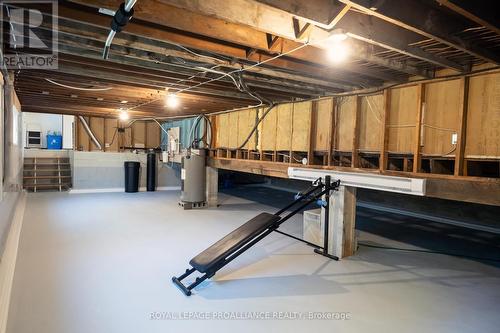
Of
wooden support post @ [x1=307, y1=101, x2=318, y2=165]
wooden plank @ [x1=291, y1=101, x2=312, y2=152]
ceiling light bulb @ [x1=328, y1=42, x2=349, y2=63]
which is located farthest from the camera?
wooden plank @ [x1=291, y1=101, x2=312, y2=152]

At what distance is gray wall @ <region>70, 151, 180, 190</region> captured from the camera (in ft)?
27.2

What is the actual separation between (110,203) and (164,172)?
2654 millimetres

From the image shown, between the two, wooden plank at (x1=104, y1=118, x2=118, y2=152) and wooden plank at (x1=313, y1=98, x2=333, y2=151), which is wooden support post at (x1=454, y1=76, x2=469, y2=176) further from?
wooden plank at (x1=104, y1=118, x2=118, y2=152)

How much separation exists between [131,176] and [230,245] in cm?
643

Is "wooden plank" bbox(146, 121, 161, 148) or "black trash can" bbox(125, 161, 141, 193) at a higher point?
"wooden plank" bbox(146, 121, 161, 148)

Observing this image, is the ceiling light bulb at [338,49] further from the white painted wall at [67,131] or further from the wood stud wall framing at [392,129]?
the white painted wall at [67,131]

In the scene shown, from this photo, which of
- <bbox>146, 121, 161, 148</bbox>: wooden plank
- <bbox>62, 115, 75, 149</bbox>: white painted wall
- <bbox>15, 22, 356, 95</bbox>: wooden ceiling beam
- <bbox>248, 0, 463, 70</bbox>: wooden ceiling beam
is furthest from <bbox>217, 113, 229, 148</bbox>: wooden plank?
<bbox>62, 115, 75, 149</bbox>: white painted wall

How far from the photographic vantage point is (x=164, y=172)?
31.0 ft

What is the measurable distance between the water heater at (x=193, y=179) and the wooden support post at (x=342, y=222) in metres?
3.43

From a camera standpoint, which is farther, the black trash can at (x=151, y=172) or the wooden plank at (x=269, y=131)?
the black trash can at (x=151, y=172)

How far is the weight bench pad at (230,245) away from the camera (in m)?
2.79

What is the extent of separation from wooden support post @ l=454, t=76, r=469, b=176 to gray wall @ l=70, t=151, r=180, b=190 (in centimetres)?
795

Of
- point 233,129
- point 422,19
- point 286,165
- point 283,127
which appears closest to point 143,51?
point 422,19

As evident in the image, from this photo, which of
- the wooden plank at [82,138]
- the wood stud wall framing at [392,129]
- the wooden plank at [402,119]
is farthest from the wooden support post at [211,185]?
the wooden plank at [82,138]
